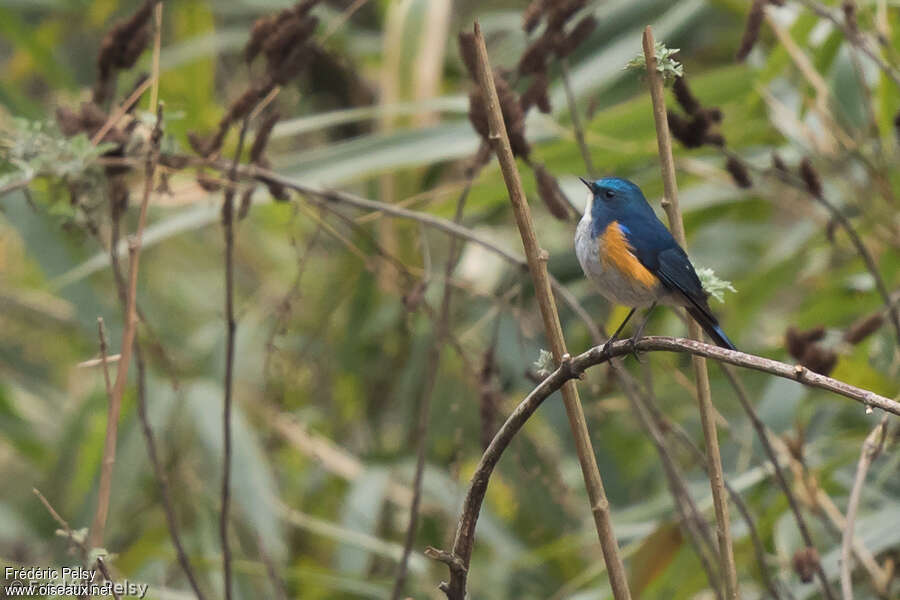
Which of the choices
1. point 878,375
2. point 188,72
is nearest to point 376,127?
point 188,72

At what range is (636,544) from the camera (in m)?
2.51

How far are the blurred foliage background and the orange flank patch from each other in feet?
0.64

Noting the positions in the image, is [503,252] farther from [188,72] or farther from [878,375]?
[188,72]

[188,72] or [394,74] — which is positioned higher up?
[188,72]

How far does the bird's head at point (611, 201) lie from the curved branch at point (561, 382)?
616 millimetres

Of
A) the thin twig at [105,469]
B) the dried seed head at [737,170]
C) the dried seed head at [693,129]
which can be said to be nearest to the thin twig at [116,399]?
the thin twig at [105,469]

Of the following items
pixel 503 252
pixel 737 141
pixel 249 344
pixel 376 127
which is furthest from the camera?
pixel 376 127

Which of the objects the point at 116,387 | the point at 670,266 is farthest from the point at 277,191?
the point at 670,266

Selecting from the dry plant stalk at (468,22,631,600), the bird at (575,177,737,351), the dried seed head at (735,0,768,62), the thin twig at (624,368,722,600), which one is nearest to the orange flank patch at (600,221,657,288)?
the bird at (575,177,737,351)

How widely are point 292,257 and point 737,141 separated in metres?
1.87

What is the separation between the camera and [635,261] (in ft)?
5.48

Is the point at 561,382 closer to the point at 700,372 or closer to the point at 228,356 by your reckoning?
the point at 700,372

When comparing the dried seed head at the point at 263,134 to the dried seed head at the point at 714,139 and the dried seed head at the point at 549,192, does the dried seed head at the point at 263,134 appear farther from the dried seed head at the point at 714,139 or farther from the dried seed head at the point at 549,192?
the dried seed head at the point at 714,139

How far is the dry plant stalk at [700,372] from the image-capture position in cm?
121
